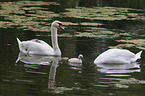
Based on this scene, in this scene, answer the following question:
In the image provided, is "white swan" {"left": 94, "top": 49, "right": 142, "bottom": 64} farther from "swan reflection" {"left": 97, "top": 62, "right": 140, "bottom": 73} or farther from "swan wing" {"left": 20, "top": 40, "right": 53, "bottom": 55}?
"swan wing" {"left": 20, "top": 40, "right": 53, "bottom": 55}

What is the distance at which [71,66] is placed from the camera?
1019 cm

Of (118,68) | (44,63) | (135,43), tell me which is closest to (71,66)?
(44,63)

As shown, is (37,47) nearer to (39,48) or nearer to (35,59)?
(39,48)

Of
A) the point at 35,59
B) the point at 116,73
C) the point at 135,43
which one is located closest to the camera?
the point at 116,73

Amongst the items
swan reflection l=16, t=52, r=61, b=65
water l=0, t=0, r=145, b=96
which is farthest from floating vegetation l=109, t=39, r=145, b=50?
swan reflection l=16, t=52, r=61, b=65

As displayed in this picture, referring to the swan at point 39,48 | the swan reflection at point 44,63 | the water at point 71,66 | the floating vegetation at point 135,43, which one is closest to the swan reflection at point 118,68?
the water at point 71,66

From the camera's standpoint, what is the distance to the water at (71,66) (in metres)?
7.97

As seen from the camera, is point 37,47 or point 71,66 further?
point 37,47

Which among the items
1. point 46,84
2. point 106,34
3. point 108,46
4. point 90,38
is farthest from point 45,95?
point 106,34

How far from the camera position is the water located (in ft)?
26.2

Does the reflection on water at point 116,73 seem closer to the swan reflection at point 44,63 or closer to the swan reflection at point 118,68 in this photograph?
the swan reflection at point 118,68

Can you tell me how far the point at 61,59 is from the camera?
11.3 meters

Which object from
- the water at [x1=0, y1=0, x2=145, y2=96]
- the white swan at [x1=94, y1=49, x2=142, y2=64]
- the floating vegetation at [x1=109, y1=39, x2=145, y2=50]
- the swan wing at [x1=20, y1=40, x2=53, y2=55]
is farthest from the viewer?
the floating vegetation at [x1=109, y1=39, x2=145, y2=50]

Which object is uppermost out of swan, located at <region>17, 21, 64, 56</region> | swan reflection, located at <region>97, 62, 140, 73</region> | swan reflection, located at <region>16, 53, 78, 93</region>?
swan, located at <region>17, 21, 64, 56</region>
